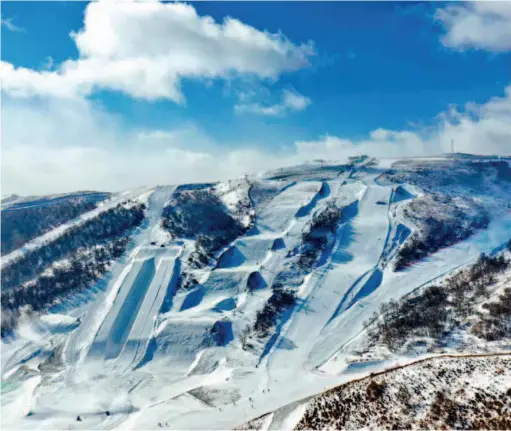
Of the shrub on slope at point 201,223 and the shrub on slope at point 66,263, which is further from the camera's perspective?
the shrub on slope at point 201,223

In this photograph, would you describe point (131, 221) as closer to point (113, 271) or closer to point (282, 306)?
point (113, 271)

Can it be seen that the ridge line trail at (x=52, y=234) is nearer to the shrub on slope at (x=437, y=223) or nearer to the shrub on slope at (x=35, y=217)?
the shrub on slope at (x=35, y=217)

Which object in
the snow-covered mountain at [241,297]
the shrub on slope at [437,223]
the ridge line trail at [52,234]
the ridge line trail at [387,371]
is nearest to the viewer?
the ridge line trail at [387,371]

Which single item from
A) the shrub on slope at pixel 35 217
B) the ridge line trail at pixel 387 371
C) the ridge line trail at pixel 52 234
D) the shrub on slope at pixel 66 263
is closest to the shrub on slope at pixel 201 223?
the shrub on slope at pixel 66 263

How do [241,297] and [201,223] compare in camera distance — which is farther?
[201,223]

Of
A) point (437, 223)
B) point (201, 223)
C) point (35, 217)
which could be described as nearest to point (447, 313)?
point (437, 223)

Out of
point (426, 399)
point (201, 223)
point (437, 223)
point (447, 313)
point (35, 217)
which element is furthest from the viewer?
point (35, 217)

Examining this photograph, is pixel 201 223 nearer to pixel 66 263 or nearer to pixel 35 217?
pixel 66 263

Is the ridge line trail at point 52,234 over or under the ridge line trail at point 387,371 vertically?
over

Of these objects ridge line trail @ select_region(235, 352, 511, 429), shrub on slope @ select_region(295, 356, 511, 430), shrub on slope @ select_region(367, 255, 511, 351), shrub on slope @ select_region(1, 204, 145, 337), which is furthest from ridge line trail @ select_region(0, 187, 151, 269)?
shrub on slope @ select_region(295, 356, 511, 430)
